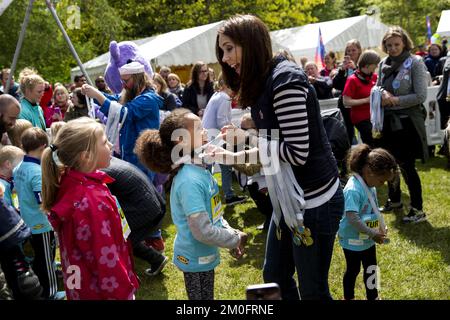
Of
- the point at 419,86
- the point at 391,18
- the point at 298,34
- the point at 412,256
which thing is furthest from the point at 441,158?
the point at 391,18

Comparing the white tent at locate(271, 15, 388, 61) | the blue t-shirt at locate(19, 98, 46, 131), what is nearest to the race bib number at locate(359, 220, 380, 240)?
the blue t-shirt at locate(19, 98, 46, 131)

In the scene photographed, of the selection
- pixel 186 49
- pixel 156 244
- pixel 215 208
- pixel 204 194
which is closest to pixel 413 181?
pixel 156 244

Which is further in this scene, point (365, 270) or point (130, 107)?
point (130, 107)

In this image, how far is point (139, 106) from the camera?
477cm

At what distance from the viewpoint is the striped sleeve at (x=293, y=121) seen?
7.76ft

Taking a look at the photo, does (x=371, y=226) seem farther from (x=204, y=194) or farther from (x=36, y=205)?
(x=36, y=205)

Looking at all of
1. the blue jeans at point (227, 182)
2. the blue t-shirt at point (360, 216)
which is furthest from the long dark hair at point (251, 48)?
the blue jeans at point (227, 182)

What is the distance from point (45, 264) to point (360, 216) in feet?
8.11

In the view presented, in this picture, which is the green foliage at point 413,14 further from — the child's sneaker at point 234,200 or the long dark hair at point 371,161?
the long dark hair at point 371,161

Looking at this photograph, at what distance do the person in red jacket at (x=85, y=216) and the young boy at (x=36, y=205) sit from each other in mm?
1413

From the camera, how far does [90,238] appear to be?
98.8 inches

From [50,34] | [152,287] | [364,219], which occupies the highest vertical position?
[50,34]

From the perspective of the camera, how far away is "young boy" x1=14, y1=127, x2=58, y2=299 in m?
3.97

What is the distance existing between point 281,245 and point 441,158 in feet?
21.4
